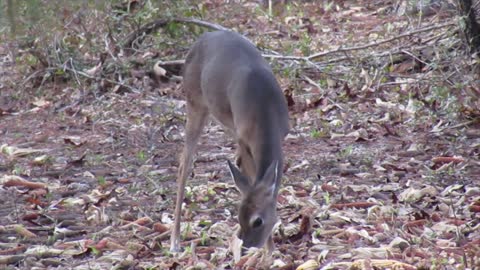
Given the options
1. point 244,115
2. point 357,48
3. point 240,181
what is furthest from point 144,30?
point 240,181

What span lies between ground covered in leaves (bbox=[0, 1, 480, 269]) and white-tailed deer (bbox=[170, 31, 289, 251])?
0.21 metres

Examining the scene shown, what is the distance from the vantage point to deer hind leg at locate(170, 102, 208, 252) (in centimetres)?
653

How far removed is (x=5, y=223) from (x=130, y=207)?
901 mm

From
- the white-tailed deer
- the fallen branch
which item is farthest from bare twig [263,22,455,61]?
the white-tailed deer

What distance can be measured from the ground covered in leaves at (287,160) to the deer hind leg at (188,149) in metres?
0.14

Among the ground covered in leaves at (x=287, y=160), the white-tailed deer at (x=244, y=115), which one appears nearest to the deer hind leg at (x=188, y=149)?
the white-tailed deer at (x=244, y=115)

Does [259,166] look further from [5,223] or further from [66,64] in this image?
[66,64]

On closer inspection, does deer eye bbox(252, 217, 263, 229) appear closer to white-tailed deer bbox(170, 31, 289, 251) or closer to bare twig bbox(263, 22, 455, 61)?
white-tailed deer bbox(170, 31, 289, 251)

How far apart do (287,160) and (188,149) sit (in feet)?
5.27

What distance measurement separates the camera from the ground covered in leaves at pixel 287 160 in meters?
6.13

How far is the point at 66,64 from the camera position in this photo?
1157 cm

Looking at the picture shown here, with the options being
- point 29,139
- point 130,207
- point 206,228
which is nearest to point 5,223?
point 130,207

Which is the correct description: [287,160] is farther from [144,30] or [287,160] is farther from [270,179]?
[144,30]

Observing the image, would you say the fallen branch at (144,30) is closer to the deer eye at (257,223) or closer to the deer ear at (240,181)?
the deer ear at (240,181)
